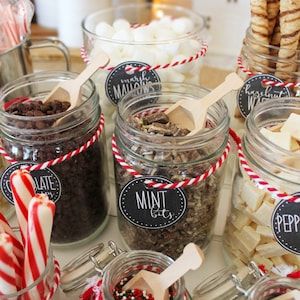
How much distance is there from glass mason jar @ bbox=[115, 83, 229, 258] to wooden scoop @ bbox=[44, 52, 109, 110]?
60 millimetres

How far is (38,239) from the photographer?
0.41 meters

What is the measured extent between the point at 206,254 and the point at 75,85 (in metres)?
0.30

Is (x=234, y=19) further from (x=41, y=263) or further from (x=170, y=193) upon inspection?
(x=41, y=263)

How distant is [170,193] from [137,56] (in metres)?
0.25

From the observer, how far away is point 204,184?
0.54m

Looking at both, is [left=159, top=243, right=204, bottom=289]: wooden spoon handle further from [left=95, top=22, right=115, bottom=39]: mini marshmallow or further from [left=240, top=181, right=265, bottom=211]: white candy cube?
[left=95, top=22, right=115, bottom=39]: mini marshmallow

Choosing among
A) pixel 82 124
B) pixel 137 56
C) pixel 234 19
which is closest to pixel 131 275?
pixel 82 124

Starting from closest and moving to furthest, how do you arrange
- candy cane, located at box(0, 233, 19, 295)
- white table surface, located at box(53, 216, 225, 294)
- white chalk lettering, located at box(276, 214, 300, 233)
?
1. candy cane, located at box(0, 233, 19, 295)
2. white chalk lettering, located at box(276, 214, 300, 233)
3. white table surface, located at box(53, 216, 225, 294)

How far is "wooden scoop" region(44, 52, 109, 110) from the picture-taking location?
58 cm

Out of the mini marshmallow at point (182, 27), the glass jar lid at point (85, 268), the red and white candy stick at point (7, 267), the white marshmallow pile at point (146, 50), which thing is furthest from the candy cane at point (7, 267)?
the mini marshmallow at point (182, 27)

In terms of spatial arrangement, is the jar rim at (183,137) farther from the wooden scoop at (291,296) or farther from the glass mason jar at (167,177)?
the wooden scoop at (291,296)

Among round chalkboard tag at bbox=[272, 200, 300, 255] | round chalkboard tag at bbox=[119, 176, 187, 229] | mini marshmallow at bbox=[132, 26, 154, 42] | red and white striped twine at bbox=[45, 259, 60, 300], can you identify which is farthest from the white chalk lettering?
mini marshmallow at bbox=[132, 26, 154, 42]

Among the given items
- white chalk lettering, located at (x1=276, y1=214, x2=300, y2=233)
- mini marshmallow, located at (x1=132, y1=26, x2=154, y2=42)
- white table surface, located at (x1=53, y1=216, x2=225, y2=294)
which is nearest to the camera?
white chalk lettering, located at (x1=276, y1=214, x2=300, y2=233)

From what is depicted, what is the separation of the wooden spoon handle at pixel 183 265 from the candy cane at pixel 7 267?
0.15 metres
